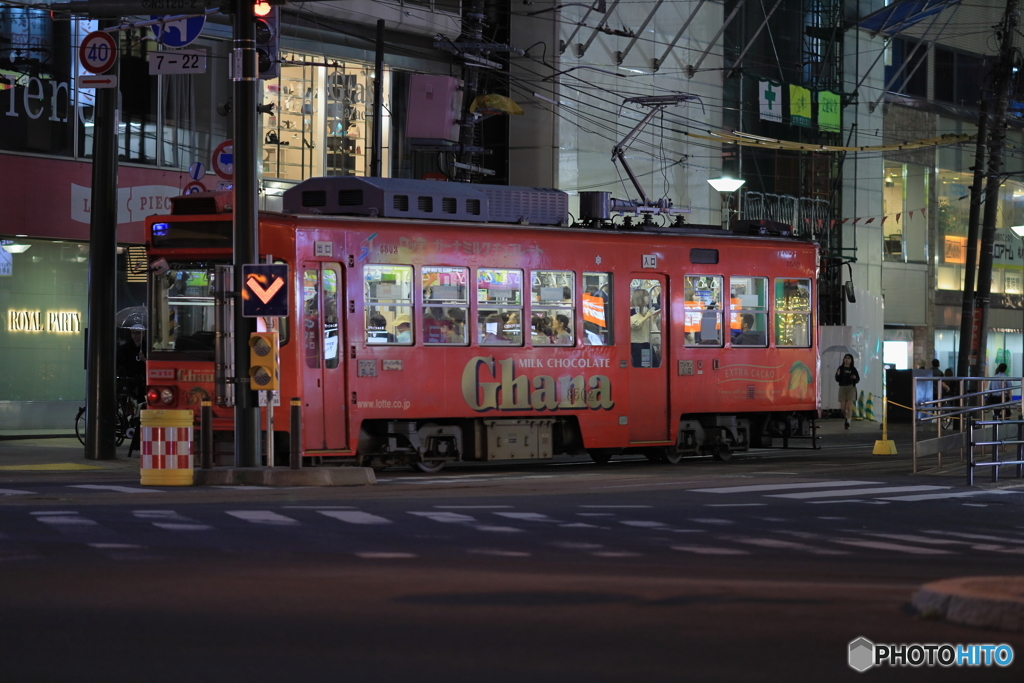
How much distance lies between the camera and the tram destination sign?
52.8 feet

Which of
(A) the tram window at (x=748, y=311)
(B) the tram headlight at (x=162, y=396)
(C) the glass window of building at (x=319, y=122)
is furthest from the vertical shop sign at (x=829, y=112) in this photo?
(B) the tram headlight at (x=162, y=396)

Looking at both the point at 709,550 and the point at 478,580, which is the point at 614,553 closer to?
the point at 709,550

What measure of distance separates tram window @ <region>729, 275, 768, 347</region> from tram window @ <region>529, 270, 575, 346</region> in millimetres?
3008

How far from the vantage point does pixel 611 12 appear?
33.9 meters

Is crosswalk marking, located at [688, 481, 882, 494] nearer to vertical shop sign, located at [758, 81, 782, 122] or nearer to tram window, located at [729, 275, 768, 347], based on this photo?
tram window, located at [729, 275, 768, 347]

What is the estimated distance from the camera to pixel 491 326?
1920 centimetres

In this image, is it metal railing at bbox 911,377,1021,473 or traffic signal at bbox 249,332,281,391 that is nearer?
traffic signal at bbox 249,332,281,391

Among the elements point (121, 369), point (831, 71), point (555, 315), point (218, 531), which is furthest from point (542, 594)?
point (831, 71)

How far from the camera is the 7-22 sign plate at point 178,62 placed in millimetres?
19109

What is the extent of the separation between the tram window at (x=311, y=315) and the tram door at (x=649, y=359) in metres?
4.94

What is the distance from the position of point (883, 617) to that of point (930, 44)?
40024 millimetres

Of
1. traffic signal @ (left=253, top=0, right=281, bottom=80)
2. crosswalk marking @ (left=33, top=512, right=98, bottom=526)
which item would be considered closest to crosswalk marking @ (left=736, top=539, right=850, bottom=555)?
crosswalk marking @ (left=33, top=512, right=98, bottom=526)

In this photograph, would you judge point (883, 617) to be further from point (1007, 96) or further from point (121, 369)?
point (1007, 96)

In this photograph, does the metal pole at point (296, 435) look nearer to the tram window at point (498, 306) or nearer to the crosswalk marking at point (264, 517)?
the crosswalk marking at point (264, 517)
